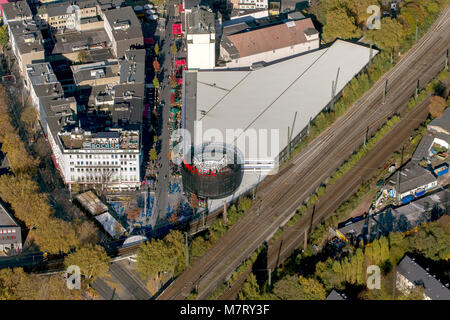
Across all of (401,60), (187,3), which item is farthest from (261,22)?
(401,60)

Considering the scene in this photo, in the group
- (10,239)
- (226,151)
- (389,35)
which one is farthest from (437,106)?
(10,239)

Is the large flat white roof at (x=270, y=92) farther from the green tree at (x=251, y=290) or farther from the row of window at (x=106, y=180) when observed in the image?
the green tree at (x=251, y=290)

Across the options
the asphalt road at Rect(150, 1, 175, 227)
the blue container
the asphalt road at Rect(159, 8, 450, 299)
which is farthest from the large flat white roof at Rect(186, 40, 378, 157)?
the blue container

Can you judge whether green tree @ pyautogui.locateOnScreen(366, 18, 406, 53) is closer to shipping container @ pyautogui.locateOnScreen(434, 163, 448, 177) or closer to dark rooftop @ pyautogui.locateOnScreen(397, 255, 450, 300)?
shipping container @ pyautogui.locateOnScreen(434, 163, 448, 177)

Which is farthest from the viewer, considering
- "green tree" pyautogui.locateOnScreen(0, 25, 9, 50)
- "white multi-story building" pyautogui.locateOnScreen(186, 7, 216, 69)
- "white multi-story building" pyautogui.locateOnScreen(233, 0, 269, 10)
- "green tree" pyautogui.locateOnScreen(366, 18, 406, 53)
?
"white multi-story building" pyautogui.locateOnScreen(233, 0, 269, 10)

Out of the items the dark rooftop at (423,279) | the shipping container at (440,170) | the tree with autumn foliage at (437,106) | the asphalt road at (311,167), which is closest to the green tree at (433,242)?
the dark rooftop at (423,279)

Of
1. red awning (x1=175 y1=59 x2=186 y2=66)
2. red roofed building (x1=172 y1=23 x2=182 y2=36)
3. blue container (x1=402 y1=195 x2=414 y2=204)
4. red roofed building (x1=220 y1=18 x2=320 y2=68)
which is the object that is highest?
red roofed building (x1=220 y1=18 x2=320 y2=68)

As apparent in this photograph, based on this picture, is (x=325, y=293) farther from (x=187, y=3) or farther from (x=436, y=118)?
(x=187, y=3)
